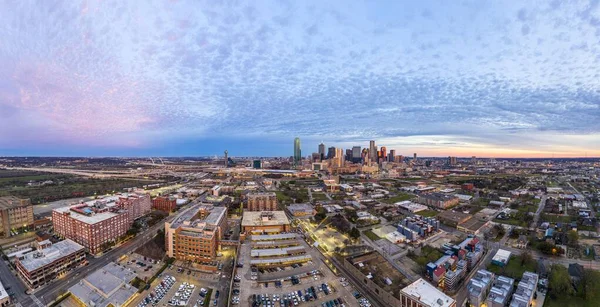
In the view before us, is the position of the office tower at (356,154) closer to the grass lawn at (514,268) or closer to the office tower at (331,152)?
the office tower at (331,152)

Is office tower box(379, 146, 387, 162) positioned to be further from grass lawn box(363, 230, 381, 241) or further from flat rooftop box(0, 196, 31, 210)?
flat rooftop box(0, 196, 31, 210)

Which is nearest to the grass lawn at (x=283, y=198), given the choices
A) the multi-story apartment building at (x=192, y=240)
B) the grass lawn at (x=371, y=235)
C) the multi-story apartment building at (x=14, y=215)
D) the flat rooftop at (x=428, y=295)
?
the grass lawn at (x=371, y=235)

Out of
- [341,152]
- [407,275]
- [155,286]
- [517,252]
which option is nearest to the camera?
[155,286]

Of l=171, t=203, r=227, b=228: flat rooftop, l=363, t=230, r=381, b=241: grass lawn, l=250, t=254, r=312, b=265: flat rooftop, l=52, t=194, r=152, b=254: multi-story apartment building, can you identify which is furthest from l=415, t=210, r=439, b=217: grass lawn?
l=52, t=194, r=152, b=254: multi-story apartment building

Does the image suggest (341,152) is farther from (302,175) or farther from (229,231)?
(229,231)

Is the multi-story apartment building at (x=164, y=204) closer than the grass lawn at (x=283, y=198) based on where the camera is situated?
Yes

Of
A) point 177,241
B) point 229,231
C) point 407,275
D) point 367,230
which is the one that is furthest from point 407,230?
point 177,241

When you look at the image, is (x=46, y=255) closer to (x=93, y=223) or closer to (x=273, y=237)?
(x=93, y=223)
